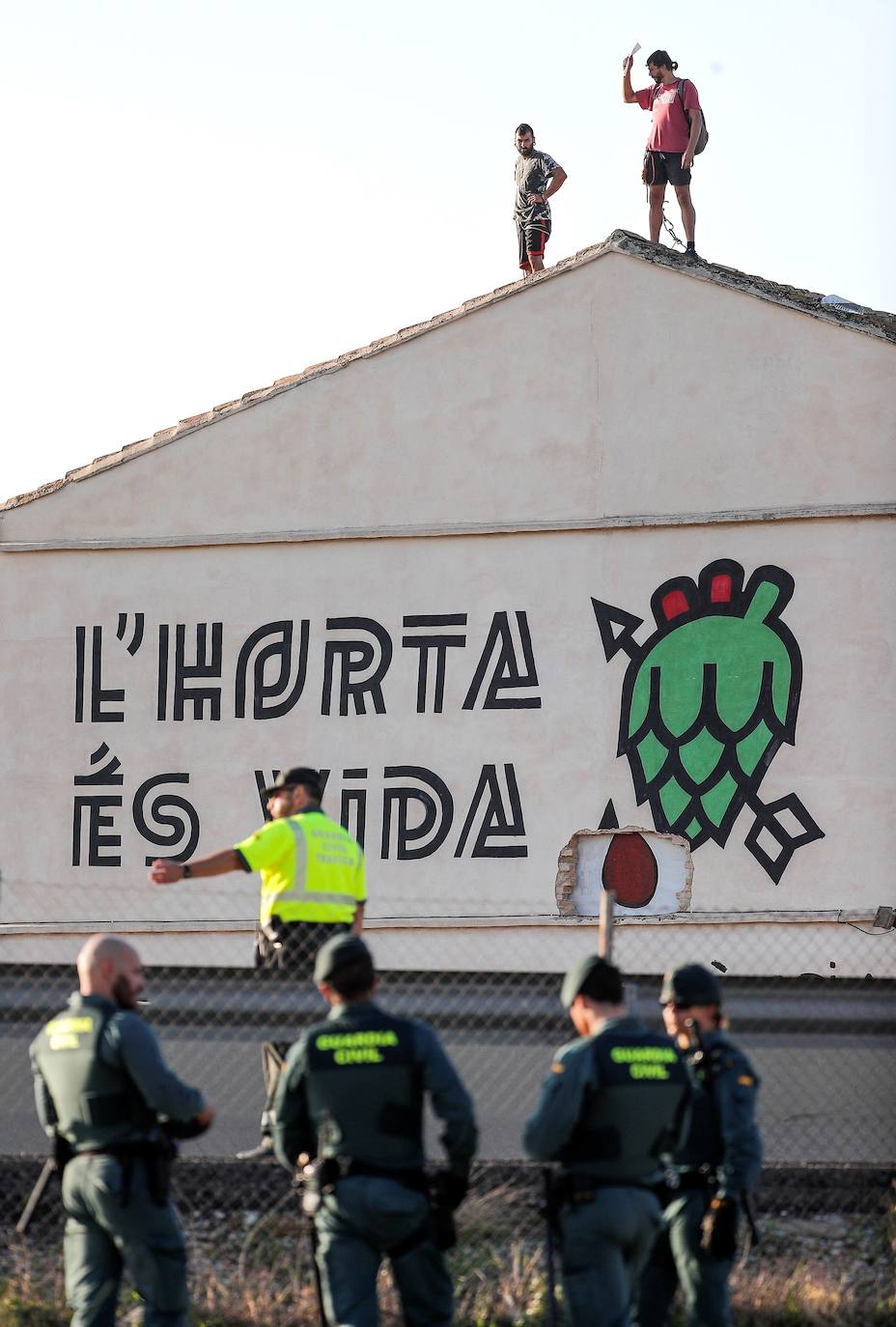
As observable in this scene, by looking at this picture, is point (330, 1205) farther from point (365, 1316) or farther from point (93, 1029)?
point (93, 1029)

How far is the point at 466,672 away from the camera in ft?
47.9

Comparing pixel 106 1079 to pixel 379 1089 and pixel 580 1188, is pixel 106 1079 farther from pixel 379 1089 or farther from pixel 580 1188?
pixel 580 1188

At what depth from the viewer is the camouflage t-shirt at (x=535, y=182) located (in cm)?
1648

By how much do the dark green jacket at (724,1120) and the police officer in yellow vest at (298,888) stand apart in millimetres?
2158

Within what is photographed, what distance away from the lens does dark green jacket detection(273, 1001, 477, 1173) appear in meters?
5.61

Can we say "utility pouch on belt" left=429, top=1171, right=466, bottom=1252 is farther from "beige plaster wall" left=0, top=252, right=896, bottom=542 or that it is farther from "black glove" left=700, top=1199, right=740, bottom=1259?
"beige plaster wall" left=0, top=252, right=896, bottom=542

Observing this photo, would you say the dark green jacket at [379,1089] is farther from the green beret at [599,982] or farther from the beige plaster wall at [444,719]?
the beige plaster wall at [444,719]

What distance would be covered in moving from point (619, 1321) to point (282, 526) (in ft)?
33.9

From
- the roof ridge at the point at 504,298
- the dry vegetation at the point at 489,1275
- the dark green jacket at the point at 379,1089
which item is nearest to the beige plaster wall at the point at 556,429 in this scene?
the roof ridge at the point at 504,298

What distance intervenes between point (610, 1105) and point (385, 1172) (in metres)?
0.79

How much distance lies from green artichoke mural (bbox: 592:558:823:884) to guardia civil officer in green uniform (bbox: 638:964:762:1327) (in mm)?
7927

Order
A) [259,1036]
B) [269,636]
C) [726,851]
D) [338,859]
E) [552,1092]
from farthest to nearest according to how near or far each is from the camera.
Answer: [269,636] < [726,851] < [259,1036] < [338,859] < [552,1092]

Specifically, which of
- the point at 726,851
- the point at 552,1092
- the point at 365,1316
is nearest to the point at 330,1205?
the point at 365,1316

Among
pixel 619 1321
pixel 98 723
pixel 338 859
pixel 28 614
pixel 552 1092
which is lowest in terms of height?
pixel 619 1321
